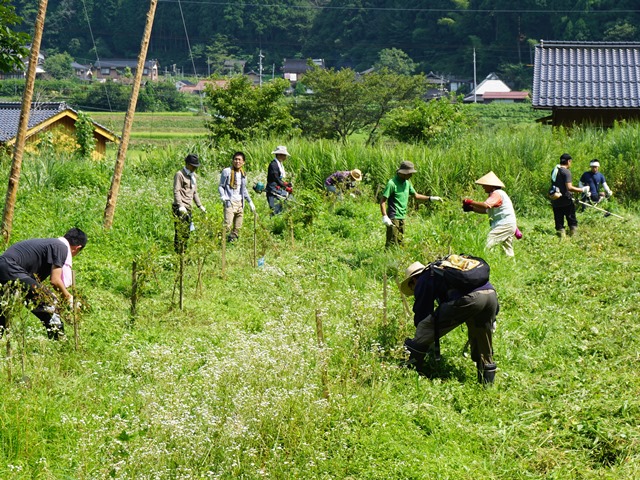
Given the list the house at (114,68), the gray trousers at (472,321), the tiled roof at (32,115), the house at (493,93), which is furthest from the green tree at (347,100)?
the house at (114,68)

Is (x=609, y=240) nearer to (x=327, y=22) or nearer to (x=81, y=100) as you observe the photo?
(x=81, y=100)

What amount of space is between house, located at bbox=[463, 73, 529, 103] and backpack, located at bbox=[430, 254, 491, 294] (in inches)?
2694

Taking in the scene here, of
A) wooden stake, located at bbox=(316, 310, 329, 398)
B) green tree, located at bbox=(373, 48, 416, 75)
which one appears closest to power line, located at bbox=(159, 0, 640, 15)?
green tree, located at bbox=(373, 48, 416, 75)

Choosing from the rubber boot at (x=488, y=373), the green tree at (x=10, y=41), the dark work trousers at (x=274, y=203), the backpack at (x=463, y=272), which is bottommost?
the rubber boot at (x=488, y=373)

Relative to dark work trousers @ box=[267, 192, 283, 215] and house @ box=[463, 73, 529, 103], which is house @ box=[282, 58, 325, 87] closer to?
house @ box=[463, 73, 529, 103]

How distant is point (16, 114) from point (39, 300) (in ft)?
87.6

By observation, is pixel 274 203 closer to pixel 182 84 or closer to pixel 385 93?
pixel 385 93

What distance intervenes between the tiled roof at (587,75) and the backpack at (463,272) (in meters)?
14.1

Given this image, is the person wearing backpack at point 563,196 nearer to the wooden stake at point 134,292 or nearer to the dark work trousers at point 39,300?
the wooden stake at point 134,292

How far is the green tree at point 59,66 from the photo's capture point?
90312mm

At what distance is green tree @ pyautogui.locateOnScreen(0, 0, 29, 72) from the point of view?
8.62 metres

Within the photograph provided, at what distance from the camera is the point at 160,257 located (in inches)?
419

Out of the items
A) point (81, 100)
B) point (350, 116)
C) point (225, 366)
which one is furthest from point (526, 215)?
point (81, 100)

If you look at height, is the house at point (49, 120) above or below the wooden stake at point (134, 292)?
above
